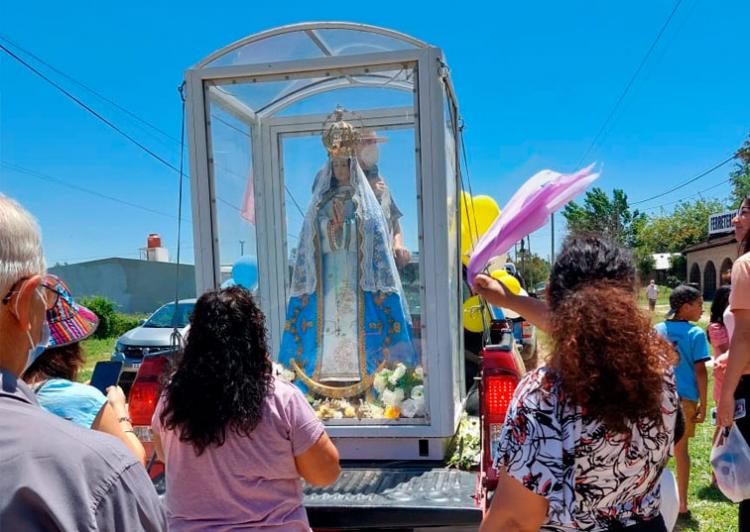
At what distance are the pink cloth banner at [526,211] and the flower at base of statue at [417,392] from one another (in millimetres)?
1327

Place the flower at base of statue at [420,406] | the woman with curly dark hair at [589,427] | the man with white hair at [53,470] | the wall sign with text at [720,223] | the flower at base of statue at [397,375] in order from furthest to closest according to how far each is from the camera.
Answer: the wall sign with text at [720,223]
the flower at base of statue at [397,375]
the flower at base of statue at [420,406]
the woman with curly dark hair at [589,427]
the man with white hair at [53,470]

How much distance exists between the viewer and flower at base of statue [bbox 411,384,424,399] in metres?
3.96

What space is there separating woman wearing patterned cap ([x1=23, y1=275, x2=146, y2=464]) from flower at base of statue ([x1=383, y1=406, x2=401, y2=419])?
74.3 inches

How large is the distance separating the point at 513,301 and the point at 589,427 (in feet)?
2.28

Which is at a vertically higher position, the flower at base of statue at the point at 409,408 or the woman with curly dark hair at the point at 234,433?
the woman with curly dark hair at the point at 234,433

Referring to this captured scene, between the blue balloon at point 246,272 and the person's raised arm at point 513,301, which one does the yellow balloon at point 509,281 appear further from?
the person's raised arm at point 513,301

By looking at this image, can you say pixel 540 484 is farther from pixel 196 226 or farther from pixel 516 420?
pixel 196 226

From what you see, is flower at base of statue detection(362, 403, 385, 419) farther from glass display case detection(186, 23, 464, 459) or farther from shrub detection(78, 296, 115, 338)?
shrub detection(78, 296, 115, 338)

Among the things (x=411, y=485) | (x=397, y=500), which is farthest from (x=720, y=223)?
(x=397, y=500)

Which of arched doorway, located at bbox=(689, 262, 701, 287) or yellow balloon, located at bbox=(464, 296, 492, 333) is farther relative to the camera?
arched doorway, located at bbox=(689, 262, 701, 287)

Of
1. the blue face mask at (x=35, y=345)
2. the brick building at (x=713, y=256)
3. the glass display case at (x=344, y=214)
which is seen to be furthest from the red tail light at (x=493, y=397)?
the brick building at (x=713, y=256)

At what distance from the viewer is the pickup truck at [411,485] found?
294cm

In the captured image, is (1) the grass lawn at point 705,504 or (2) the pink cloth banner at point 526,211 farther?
(1) the grass lawn at point 705,504

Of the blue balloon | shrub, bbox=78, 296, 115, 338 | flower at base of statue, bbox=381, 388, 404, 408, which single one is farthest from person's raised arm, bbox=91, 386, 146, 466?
shrub, bbox=78, 296, 115, 338
